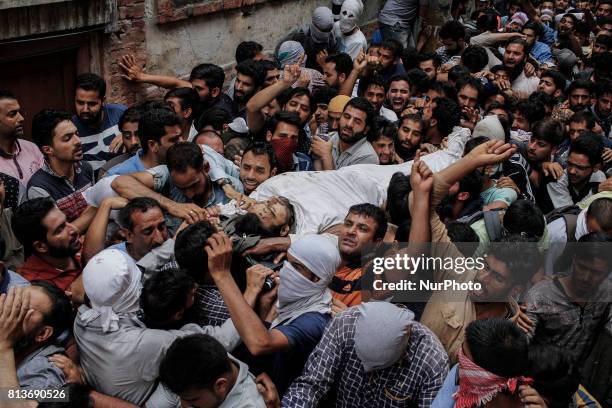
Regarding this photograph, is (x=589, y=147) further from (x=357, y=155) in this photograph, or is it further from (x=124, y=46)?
(x=124, y=46)

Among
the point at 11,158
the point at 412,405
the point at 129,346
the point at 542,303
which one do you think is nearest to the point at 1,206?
the point at 11,158

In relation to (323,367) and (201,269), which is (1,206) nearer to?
(201,269)

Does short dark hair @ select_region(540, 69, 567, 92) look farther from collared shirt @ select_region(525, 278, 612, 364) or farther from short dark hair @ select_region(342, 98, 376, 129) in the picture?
collared shirt @ select_region(525, 278, 612, 364)

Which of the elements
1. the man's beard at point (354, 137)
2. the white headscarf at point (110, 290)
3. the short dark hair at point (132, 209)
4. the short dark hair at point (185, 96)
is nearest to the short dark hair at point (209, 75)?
the short dark hair at point (185, 96)

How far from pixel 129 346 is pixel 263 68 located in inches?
159

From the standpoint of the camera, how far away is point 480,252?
12.9ft

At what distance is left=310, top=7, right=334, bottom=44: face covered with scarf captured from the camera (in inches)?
341

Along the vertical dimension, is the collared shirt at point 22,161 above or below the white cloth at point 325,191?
below

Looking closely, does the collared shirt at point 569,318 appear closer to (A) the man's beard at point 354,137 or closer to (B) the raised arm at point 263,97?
(A) the man's beard at point 354,137

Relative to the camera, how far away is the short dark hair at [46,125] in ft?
14.8

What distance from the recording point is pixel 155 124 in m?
4.58

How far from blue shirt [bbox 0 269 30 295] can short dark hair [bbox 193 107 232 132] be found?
2485 millimetres

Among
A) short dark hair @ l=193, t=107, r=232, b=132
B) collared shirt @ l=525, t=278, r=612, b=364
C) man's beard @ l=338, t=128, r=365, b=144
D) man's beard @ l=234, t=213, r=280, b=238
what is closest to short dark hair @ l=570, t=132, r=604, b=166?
man's beard @ l=338, t=128, r=365, b=144

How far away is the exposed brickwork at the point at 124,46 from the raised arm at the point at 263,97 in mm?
1449
